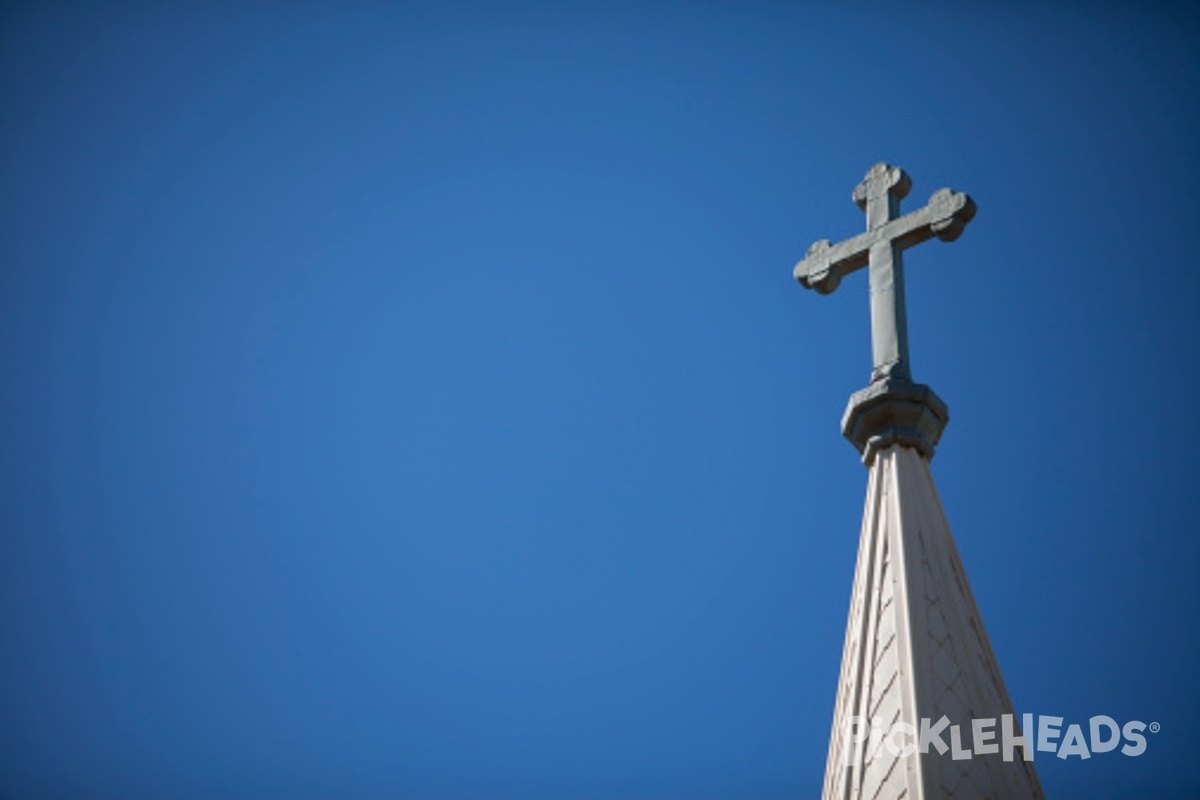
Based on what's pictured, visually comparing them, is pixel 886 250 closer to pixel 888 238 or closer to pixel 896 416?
pixel 888 238

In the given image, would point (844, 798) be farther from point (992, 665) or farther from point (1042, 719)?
point (1042, 719)

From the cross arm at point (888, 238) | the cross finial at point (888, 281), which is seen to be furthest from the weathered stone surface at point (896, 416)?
the cross arm at point (888, 238)

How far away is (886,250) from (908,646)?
414 centimetres

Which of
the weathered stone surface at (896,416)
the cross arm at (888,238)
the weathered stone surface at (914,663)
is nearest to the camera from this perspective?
the weathered stone surface at (914,663)

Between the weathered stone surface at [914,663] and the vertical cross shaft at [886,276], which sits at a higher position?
the vertical cross shaft at [886,276]

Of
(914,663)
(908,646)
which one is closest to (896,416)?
(908,646)

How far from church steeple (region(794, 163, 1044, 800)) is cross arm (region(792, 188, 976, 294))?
0.79m

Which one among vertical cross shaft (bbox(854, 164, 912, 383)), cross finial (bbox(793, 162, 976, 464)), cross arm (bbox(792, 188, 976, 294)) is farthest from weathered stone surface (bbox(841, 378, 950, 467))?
cross arm (bbox(792, 188, 976, 294))

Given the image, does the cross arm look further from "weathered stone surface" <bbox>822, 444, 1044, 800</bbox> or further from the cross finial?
"weathered stone surface" <bbox>822, 444, 1044, 800</bbox>

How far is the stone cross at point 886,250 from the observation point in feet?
36.1

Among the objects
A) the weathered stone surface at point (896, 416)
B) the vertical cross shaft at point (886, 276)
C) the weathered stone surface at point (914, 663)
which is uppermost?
the vertical cross shaft at point (886, 276)

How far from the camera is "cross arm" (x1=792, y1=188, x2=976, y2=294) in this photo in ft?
38.6

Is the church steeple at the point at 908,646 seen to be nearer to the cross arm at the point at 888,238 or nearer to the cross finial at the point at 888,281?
the cross finial at the point at 888,281

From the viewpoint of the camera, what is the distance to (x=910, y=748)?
816 cm
